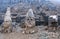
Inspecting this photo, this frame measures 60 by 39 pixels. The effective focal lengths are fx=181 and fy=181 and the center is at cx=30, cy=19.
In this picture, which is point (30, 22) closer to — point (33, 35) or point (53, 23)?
point (33, 35)

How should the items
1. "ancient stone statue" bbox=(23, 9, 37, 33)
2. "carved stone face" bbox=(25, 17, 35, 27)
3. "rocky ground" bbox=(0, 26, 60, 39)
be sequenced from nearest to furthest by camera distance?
"rocky ground" bbox=(0, 26, 60, 39) < "ancient stone statue" bbox=(23, 9, 37, 33) < "carved stone face" bbox=(25, 17, 35, 27)

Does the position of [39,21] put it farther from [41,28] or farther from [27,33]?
[27,33]

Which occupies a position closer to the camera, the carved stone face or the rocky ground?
the rocky ground

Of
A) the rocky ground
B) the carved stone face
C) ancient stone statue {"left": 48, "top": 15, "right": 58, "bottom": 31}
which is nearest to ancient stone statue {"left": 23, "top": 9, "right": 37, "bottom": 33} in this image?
the carved stone face

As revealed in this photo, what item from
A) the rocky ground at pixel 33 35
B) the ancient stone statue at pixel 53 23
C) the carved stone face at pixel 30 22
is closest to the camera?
the rocky ground at pixel 33 35

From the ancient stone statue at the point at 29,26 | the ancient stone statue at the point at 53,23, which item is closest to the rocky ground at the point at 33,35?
the ancient stone statue at the point at 29,26

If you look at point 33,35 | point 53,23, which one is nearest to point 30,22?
point 33,35

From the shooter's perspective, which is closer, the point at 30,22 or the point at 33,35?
the point at 33,35

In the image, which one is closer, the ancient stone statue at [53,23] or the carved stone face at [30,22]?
the carved stone face at [30,22]

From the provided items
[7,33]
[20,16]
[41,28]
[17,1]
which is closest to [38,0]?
[17,1]

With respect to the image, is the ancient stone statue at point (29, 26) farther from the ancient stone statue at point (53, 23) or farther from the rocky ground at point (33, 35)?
the ancient stone statue at point (53, 23)

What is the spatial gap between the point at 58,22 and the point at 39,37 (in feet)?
6.26

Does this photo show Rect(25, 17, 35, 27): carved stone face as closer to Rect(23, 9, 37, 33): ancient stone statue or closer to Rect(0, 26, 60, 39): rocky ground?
Rect(23, 9, 37, 33): ancient stone statue

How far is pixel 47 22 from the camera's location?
8.23m
